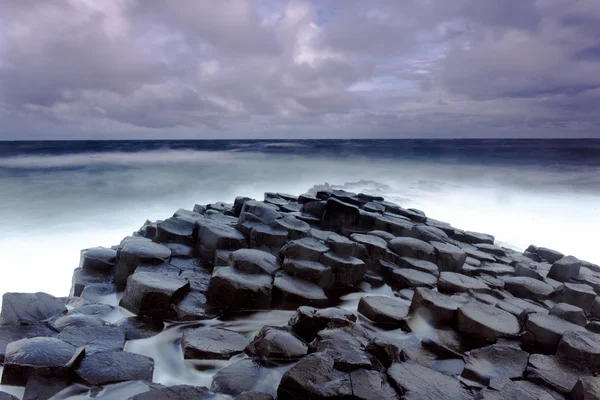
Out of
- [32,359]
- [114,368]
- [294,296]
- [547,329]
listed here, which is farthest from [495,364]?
[32,359]

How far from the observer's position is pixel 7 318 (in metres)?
3.04

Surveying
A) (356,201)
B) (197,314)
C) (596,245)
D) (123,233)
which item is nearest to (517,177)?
(596,245)

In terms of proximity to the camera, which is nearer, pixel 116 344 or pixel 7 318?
pixel 116 344

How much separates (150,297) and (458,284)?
3288 mm

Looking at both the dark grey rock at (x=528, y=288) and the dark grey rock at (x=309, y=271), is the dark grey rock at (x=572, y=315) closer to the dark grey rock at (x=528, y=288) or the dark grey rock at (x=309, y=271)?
the dark grey rock at (x=528, y=288)

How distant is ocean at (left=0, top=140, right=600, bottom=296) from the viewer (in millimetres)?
10008

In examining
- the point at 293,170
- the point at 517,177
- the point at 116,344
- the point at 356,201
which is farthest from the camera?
the point at 293,170

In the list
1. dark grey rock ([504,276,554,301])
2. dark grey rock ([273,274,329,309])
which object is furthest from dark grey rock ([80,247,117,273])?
dark grey rock ([504,276,554,301])

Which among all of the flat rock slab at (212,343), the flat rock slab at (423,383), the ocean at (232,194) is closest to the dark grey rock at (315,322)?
the flat rock slab at (212,343)

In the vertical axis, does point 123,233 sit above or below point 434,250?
below

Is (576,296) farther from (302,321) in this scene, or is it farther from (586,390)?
(302,321)

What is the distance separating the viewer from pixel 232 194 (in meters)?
18.0

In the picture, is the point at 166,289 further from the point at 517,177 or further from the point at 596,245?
the point at 517,177

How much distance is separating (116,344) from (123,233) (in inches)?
364
